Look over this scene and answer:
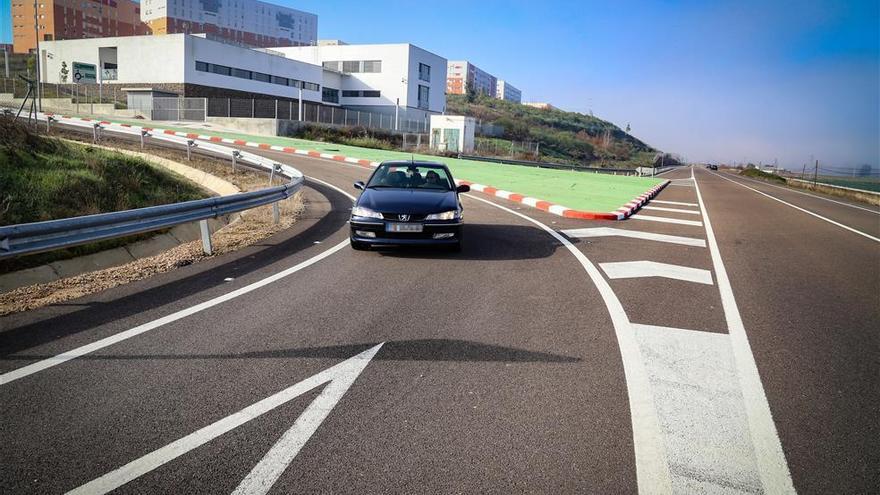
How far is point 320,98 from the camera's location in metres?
70.1

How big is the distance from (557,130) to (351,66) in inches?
2488

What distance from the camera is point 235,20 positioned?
6240 inches

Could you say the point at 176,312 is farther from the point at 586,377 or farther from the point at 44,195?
the point at 44,195

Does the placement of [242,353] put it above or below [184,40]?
below

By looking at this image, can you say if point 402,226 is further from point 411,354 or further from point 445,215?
point 411,354

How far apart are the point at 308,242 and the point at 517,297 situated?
4271 millimetres

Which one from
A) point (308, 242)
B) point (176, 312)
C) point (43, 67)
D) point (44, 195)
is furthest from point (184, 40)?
point (176, 312)

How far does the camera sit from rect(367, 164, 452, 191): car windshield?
31.1ft

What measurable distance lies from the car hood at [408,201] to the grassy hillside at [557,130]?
5381 centimetres

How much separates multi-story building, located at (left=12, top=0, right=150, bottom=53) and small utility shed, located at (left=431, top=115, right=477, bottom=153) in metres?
109

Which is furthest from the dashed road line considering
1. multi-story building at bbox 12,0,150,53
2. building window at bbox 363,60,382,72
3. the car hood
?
multi-story building at bbox 12,0,150,53

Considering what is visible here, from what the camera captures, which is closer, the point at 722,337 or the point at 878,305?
the point at 722,337

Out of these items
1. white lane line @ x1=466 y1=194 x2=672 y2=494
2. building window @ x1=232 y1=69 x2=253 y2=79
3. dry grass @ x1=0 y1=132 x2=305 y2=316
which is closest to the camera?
white lane line @ x1=466 y1=194 x2=672 y2=494

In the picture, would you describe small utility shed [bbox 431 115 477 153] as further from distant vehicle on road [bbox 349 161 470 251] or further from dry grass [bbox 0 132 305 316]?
distant vehicle on road [bbox 349 161 470 251]
